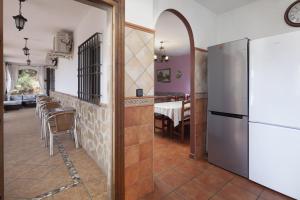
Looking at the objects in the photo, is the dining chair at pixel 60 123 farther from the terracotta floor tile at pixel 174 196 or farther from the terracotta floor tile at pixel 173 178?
the terracotta floor tile at pixel 174 196

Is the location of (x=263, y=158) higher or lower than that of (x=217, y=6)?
lower

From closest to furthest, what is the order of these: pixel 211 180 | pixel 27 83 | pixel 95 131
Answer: pixel 211 180 → pixel 95 131 → pixel 27 83

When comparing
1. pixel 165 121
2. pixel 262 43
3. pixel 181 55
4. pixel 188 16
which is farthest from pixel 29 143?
pixel 181 55

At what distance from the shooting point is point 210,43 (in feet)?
9.13

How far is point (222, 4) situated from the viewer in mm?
2527

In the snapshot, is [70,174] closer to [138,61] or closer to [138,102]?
[138,102]

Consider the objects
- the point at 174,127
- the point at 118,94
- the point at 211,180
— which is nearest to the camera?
the point at 118,94

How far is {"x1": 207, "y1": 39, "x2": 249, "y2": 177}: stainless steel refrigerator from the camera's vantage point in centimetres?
200

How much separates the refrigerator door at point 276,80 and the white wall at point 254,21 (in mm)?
736

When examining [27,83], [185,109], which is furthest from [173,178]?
[27,83]

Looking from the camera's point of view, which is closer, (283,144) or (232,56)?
(283,144)

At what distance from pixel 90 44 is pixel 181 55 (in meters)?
5.12

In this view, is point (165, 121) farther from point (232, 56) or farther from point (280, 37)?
point (280, 37)

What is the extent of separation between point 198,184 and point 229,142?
0.68 m
